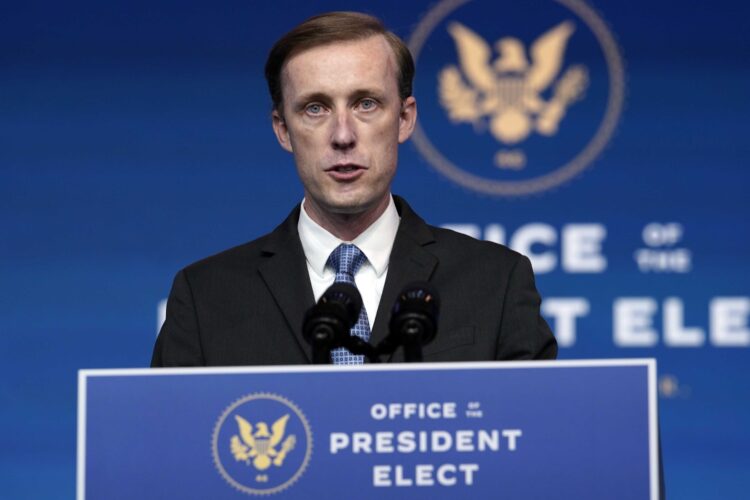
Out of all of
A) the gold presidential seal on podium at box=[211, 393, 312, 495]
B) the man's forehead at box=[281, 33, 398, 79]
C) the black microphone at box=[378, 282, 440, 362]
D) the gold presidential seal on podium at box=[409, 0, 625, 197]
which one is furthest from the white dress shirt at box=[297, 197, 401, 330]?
the gold presidential seal on podium at box=[409, 0, 625, 197]

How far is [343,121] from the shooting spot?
1.82m

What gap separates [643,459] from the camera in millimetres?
1383

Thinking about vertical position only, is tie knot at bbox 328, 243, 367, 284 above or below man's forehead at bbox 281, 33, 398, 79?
below

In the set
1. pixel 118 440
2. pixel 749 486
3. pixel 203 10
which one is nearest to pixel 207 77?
pixel 203 10

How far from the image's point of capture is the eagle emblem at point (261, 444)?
1362 millimetres

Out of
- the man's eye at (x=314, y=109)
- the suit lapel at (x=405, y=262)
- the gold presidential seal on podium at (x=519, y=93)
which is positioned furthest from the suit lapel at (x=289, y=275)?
the gold presidential seal on podium at (x=519, y=93)

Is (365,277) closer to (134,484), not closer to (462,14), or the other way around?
(134,484)

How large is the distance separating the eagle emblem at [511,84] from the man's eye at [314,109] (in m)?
1.81

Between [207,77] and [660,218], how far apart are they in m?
1.30

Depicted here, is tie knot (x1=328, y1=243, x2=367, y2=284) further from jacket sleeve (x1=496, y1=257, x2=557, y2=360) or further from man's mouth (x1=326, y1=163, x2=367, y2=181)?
jacket sleeve (x1=496, y1=257, x2=557, y2=360)

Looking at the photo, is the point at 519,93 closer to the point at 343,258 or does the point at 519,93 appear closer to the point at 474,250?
the point at 474,250

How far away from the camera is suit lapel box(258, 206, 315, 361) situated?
1.86 m

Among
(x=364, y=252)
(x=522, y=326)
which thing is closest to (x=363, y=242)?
(x=364, y=252)

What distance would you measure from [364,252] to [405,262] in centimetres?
6
